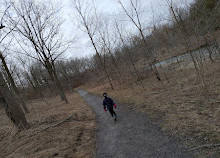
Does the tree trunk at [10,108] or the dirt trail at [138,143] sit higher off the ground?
the tree trunk at [10,108]

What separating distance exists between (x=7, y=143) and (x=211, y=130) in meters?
7.99

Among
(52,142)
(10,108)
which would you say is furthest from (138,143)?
(10,108)

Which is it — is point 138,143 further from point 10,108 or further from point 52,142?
point 10,108

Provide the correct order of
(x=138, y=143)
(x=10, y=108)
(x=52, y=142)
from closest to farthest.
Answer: (x=138, y=143)
(x=52, y=142)
(x=10, y=108)

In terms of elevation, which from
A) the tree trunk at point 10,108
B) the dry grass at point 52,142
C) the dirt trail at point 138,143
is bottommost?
the dirt trail at point 138,143

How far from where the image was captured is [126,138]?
4.77 metres

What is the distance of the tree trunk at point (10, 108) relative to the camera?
20.0 feet

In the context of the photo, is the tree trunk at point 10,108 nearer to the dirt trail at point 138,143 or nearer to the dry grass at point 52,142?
the dry grass at point 52,142

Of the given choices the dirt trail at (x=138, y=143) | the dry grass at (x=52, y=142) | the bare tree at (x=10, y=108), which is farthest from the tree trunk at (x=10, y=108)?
the dirt trail at (x=138, y=143)

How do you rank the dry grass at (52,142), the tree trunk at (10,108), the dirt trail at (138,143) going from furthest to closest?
the tree trunk at (10,108) → the dry grass at (52,142) → the dirt trail at (138,143)

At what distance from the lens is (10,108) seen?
20.2 feet

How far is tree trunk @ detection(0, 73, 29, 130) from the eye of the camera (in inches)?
240

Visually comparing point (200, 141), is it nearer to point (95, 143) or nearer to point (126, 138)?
point (126, 138)

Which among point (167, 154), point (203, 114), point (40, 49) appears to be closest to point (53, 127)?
point (167, 154)
